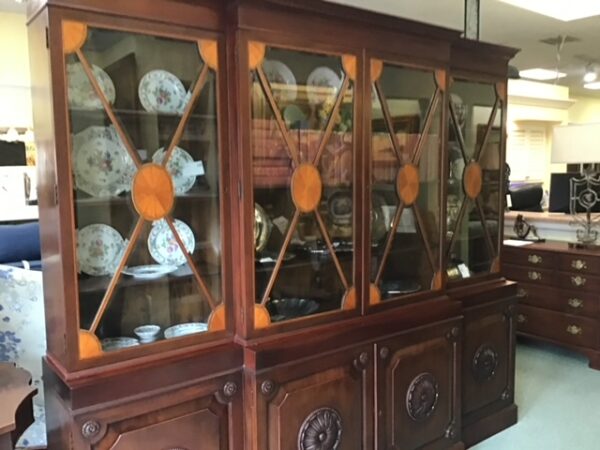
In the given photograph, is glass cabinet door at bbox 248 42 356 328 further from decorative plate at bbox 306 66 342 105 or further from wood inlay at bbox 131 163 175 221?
wood inlay at bbox 131 163 175 221

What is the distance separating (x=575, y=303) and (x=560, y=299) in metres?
0.11

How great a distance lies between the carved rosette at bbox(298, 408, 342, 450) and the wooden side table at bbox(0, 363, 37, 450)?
896 mm

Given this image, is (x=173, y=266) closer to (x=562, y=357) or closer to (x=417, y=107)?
(x=417, y=107)

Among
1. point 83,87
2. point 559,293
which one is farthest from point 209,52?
point 559,293

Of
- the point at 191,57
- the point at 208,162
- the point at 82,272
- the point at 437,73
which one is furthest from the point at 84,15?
the point at 437,73

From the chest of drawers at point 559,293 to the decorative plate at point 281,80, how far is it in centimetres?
274

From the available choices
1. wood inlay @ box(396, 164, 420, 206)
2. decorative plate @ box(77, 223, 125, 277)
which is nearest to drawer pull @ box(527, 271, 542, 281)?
wood inlay @ box(396, 164, 420, 206)

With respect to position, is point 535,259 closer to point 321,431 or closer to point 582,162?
point 582,162

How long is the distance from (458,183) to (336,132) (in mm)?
921

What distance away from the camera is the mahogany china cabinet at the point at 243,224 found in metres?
1.52

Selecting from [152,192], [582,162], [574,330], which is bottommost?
[574,330]

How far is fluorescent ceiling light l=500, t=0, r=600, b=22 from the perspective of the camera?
3.39 meters

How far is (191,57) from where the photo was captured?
1673 mm

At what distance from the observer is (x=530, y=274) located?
13.0 ft
